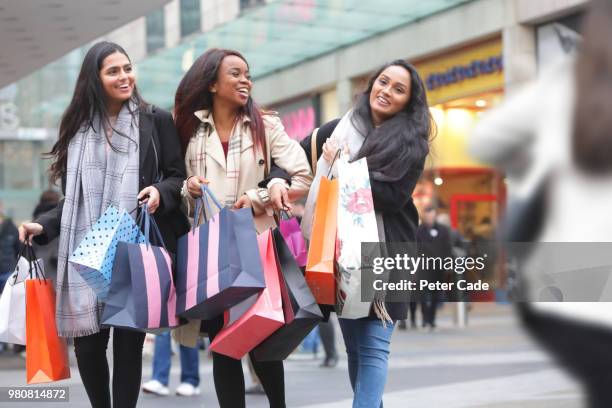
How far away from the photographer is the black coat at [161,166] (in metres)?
5.16

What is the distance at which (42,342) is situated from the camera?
5.11m

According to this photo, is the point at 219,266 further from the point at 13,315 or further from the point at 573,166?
the point at 573,166

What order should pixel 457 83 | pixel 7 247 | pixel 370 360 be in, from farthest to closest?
pixel 457 83 < pixel 7 247 < pixel 370 360

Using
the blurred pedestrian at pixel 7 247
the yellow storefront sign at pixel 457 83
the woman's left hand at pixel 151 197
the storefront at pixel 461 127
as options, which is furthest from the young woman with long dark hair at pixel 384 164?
the yellow storefront sign at pixel 457 83

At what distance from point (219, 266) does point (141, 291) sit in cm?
38

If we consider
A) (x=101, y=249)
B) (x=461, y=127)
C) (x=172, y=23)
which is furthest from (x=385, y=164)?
(x=172, y=23)

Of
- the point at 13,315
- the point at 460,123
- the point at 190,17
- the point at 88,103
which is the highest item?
the point at 190,17

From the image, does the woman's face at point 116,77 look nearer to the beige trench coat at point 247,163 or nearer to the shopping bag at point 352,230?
the beige trench coat at point 247,163

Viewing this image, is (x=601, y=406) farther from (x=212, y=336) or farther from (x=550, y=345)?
(x=212, y=336)

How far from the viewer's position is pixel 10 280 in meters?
5.28

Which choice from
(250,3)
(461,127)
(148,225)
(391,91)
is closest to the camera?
(148,225)

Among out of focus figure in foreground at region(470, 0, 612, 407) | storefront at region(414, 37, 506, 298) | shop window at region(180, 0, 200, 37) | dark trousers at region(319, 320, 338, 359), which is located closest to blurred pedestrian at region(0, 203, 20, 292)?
dark trousers at region(319, 320, 338, 359)

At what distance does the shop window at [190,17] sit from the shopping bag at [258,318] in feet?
98.3

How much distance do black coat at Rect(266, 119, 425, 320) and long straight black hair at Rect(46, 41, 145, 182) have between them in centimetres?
89
